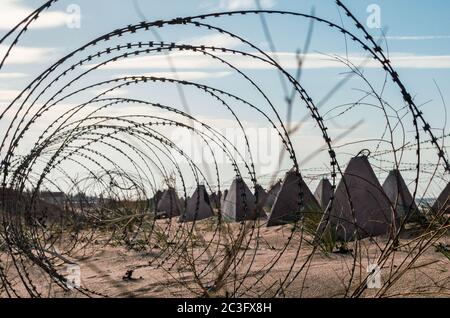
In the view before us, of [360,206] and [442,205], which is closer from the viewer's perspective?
[442,205]

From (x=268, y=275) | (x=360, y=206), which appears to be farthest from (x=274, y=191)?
(x=268, y=275)

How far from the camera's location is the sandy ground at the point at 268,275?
4238 mm

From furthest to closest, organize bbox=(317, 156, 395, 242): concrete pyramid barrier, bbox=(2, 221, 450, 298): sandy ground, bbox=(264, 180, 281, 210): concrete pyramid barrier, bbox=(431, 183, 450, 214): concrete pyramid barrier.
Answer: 1. bbox=(317, 156, 395, 242): concrete pyramid barrier
2. bbox=(2, 221, 450, 298): sandy ground
3. bbox=(431, 183, 450, 214): concrete pyramid barrier
4. bbox=(264, 180, 281, 210): concrete pyramid barrier

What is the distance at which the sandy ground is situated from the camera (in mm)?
4238

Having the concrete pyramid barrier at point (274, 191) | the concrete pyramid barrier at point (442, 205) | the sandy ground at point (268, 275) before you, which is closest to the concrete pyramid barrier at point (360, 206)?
the sandy ground at point (268, 275)

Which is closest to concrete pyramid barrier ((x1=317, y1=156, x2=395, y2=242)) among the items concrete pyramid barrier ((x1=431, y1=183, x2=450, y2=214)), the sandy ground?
the sandy ground

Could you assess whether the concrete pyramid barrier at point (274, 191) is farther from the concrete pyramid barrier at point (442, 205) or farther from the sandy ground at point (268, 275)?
the concrete pyramid barrier at point (442, 205)

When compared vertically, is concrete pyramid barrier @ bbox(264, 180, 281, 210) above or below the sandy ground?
above

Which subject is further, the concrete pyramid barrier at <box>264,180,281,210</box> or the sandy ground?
the sandy ground

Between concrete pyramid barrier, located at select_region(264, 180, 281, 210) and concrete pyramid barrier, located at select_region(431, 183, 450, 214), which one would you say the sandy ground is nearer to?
concrete pyramid barrier, located at select_region(431, 183, 450, 214)

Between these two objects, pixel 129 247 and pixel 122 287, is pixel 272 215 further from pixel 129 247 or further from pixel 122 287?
pixel 122 287

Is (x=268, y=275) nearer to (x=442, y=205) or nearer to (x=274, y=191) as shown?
(x=442, y=205)

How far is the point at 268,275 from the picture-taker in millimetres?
5277
